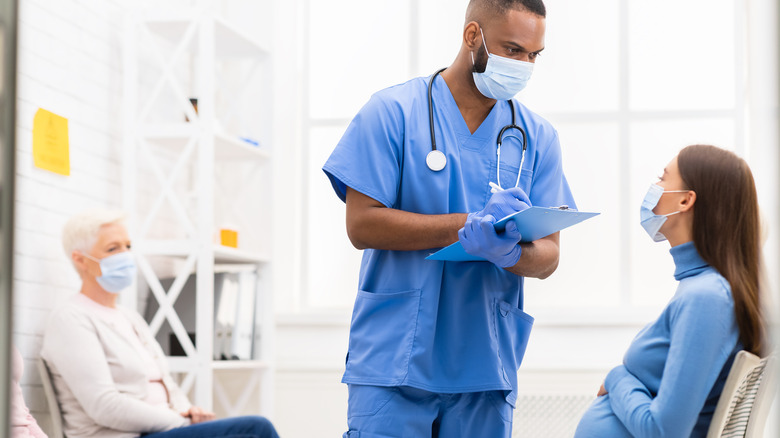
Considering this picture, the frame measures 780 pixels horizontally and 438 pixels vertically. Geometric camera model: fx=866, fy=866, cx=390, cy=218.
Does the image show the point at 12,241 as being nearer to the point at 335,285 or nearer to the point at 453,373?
the point at 453,373

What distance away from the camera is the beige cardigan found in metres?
2.55

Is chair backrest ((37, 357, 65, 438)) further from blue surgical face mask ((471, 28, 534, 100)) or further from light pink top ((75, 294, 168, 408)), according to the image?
blue surgical face mask ((471, 28, 534, 100))

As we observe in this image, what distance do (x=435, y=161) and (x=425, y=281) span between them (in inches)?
8.2

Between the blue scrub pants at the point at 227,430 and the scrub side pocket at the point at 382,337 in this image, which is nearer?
the scrub side pocket at the point at 382,337

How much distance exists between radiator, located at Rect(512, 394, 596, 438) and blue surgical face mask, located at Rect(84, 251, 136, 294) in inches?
57.0

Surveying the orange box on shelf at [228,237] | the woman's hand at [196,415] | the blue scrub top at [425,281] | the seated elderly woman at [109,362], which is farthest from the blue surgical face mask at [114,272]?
the blue scrub top at [425,281]

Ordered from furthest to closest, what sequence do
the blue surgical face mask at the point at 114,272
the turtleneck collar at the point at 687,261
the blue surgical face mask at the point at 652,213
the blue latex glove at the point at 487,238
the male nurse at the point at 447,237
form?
the blue surgical face mask at the point at 114,272, the blue surgical face mask at the point at 652,213, the turtleneck collar at the point at 687,261, the male nurse at the point at 447,237, the blue latex glove at the point at 487,238

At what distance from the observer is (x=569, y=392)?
3.32 meters

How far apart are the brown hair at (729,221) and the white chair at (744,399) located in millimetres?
75

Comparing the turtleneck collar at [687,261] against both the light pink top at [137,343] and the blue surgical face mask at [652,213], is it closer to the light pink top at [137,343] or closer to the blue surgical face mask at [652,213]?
the blue surgical face mask at [652,213]

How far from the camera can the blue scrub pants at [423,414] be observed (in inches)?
55.1

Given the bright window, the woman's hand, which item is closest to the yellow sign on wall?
the woman's hand

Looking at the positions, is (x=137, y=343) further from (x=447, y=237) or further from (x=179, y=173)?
(x=447, y=237)

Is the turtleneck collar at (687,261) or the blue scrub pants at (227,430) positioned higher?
the turtleneck collar at (687,261)
